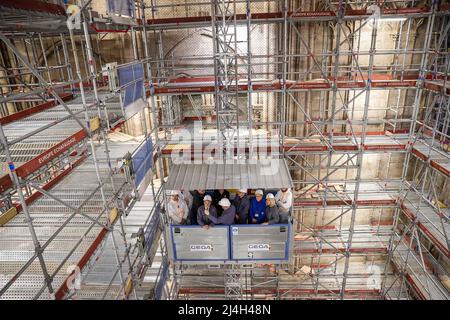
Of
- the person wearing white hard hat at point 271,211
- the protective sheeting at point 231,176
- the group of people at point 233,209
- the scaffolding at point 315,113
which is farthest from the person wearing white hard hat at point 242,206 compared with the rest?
the scaffolding at point 315,113

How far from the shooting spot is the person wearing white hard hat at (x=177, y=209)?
8109 millimetres

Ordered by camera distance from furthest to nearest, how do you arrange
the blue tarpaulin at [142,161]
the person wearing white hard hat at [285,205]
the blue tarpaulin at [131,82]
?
the person wearing white hard hat at [285,205] < the blue tarpaulin at [142,161] < the blue tarpaulin at [131,82]

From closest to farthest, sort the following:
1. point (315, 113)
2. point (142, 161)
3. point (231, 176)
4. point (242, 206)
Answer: point (242, 206)
point (142, 161)
point (231, 176)
point (315, 113)

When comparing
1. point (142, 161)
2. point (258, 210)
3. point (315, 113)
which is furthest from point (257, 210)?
point (315, 113)

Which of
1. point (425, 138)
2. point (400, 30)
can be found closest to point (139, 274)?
point (425, 138)

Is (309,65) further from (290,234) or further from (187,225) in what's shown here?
(187,225)

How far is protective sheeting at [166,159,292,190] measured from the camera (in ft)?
26.6

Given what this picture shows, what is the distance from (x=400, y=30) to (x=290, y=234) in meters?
8.52

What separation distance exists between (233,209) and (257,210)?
644 millimetres

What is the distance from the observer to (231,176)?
8570 millimetres

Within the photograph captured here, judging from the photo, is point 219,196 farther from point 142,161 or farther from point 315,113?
point 315,113

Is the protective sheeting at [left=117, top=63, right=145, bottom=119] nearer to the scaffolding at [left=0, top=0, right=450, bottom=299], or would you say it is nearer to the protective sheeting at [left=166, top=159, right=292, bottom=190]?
the scaffolding at [left=0, top=0, right=450, bottom=299]

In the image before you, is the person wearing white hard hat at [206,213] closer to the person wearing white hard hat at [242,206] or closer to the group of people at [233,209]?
the group of people at [233,209]


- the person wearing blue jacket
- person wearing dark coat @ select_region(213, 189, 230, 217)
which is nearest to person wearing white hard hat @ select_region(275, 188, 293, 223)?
the person wearing blue jacket
